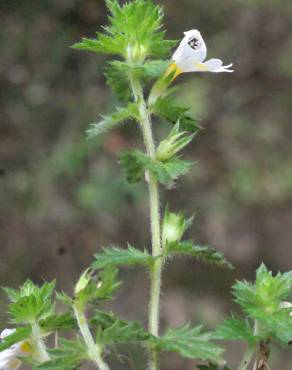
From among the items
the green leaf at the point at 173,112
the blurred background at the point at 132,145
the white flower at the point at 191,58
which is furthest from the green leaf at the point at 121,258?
the blurred background at the point at 132,145

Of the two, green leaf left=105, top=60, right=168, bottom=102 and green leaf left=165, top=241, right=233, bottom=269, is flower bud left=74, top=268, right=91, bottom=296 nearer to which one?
green leaf left=165, top=241, right=233, bottom=269

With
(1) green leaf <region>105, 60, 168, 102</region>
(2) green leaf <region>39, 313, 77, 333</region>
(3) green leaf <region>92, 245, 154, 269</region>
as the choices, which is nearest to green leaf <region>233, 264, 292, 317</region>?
(3) green leaf <region>92, 245, 154, 269</region>

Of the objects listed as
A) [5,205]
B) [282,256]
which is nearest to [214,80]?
[282,256]

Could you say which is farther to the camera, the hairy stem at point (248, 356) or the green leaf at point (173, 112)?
the green leaf at point (173, 112)

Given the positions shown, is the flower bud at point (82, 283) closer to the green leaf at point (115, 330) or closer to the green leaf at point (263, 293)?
the green leaf at point (115, 330)

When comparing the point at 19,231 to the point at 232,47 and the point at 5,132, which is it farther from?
the point at 232,47

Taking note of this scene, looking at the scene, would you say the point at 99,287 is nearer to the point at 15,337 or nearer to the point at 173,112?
the point at 15,337
